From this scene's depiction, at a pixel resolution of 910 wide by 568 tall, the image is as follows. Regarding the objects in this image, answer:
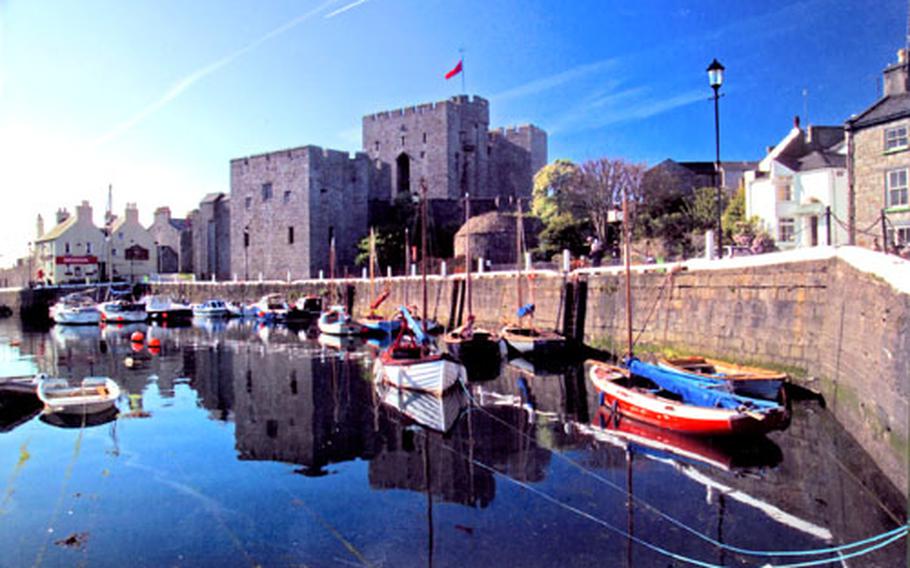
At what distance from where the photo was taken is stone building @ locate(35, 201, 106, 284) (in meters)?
52.2

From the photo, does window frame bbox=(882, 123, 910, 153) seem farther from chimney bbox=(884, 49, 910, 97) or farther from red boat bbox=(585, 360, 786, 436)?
red boat bbox=(585, 360, 786, 436)

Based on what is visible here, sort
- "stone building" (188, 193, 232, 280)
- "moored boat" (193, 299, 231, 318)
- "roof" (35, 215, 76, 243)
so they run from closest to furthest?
"moored boat" (193, 299, 231, 318), "roof" (35, 215, 76, 243), "stone building" (188, 193, 232, 280)

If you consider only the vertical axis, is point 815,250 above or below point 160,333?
above

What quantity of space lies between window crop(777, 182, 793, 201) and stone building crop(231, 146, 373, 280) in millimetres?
27725

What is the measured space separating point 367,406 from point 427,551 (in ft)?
22.5

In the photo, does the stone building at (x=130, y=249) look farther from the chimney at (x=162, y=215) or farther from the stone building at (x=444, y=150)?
the stone building at (x=444, y=150)

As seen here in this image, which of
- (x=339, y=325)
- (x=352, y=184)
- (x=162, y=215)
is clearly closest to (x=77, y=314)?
(x=352, y=184)

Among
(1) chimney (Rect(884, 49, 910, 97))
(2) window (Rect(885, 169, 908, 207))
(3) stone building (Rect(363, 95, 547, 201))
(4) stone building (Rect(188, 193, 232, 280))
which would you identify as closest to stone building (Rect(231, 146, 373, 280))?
(3) stone building (Rect(363, 95, 547, 201))

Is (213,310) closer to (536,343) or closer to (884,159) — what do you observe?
(536,343)

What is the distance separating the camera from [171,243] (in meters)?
61.2

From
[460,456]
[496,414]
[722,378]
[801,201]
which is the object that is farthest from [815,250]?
[801,201]

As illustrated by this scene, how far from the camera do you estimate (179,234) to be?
60.4 meters

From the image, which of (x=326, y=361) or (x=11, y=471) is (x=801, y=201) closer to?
(x=326, y=361)

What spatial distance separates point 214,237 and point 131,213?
789 centimetres
